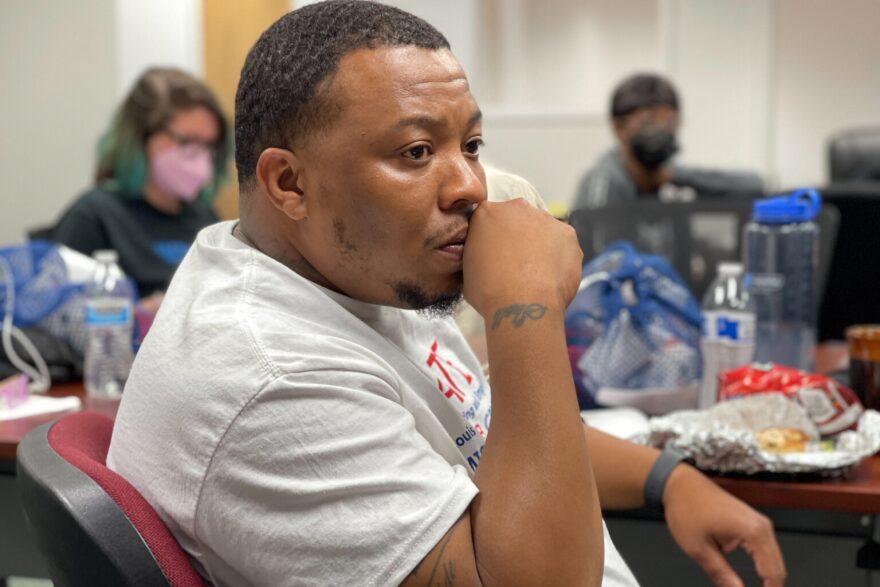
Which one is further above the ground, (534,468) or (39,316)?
(534,468)

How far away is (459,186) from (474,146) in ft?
0.19

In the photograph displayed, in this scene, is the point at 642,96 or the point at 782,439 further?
the point at 642,96

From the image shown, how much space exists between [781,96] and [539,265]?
18.2 feet

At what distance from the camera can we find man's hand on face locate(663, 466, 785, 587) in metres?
1.02

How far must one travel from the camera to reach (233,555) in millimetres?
735

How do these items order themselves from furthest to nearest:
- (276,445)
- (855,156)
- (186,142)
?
(855,156) < (186,142) < (276,445)

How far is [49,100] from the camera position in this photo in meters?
3.77

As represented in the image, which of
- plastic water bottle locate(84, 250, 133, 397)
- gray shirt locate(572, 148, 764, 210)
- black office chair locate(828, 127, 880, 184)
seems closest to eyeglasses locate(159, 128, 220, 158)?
plastic water bottle locate(84, 250, 133, 397)

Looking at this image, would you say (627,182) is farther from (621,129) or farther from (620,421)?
(620,421)

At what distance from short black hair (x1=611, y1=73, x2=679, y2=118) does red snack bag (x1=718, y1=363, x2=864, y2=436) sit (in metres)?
2.59

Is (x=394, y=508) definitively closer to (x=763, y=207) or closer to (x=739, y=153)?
(x=763, y=207)

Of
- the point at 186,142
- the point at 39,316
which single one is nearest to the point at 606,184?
the point at 186,142

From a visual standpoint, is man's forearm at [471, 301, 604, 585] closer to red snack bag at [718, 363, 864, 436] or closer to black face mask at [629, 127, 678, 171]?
red snack bag at [718, 363, 864, 436]

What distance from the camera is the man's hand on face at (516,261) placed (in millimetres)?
795
